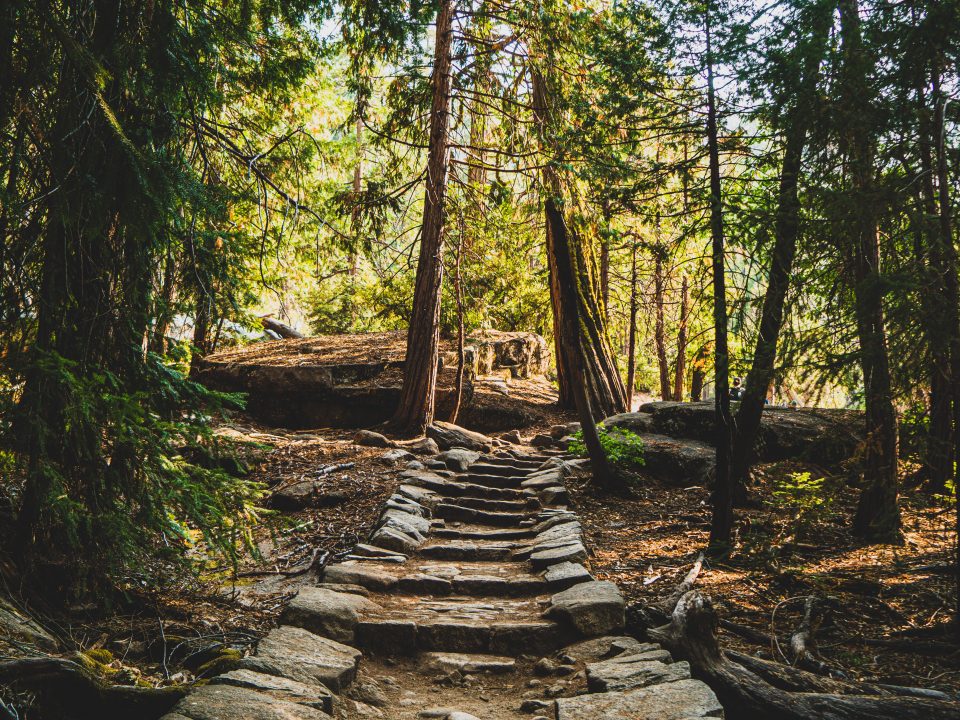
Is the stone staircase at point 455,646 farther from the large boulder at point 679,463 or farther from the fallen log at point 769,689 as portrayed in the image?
the large boulder at point 679,463

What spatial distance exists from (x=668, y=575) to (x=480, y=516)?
2.37 metres

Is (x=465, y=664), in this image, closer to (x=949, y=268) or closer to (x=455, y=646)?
(x=455, y=646)

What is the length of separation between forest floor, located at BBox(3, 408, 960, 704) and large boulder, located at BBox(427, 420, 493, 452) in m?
1.41

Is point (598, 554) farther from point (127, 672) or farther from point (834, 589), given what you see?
point (127, 672)

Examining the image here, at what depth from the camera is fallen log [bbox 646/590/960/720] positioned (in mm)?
3152

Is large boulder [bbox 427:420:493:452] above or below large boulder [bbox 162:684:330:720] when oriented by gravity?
above

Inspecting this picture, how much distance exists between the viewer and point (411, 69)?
920 cm

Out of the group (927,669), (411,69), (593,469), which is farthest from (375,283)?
(927,669)

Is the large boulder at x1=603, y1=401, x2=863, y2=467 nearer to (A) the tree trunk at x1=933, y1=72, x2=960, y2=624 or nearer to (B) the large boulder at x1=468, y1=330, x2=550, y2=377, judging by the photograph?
(B) the large boulder at x1=468, y1=330, x2=550, y2=377

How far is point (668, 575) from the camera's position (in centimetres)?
596

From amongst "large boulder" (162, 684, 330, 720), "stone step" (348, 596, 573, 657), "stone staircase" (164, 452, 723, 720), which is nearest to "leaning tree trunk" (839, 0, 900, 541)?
"stone staircase" (164, 452, 723, 720)

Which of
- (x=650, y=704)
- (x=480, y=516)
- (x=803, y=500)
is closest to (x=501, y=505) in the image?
(x=480, y=516)

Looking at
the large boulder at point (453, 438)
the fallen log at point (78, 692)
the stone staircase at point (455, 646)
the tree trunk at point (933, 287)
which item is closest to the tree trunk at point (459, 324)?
the large boulder at point (453, 438)

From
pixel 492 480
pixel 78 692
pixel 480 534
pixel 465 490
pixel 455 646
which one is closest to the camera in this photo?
pixel 78 692
